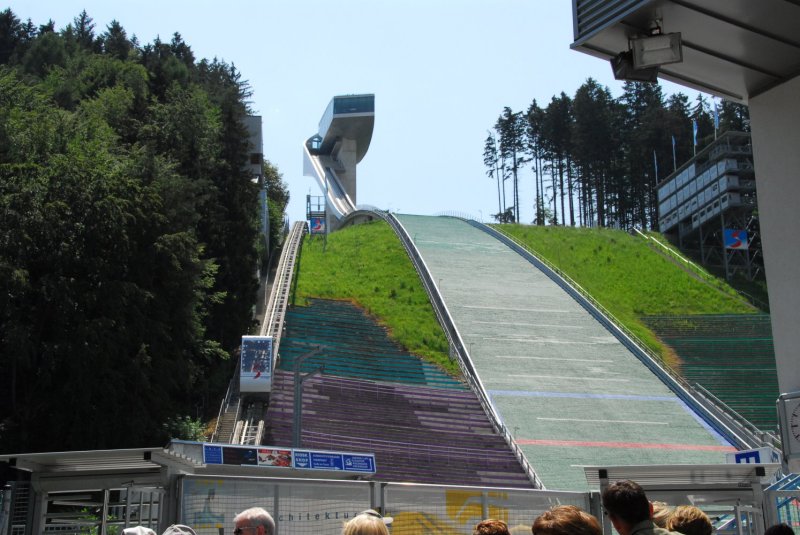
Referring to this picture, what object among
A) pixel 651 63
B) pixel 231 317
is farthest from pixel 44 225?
pixel 651 63

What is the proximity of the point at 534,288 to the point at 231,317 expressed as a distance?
1724 centimetres

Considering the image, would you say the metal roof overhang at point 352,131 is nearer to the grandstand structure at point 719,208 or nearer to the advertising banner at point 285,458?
the grandstand structure at point 719,208

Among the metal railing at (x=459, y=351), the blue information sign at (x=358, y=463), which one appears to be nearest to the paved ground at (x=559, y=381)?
the metal railing at (x=459, y=351)

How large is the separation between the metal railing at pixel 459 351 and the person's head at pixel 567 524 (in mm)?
23523

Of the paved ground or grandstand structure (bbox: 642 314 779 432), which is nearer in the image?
the paved ground

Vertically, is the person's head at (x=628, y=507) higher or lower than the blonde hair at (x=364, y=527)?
higher

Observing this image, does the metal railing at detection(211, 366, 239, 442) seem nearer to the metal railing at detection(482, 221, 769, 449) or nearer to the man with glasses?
the metal railing at detection(482, 221, 769, 449)

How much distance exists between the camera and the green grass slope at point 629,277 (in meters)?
51.1

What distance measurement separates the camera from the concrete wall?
32.2 ft

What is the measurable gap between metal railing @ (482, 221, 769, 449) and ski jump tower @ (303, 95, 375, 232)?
3577 cm

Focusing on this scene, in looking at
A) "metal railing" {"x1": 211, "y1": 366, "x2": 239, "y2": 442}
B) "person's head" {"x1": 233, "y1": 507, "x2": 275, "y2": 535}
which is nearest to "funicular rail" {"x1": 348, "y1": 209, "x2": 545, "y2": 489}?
"metal railing" {"x1": 211, "y1": 366, "x2": 239, "y2": 442}

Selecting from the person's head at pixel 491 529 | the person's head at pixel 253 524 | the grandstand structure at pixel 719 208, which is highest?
the grandstand structure at pixel 719 208

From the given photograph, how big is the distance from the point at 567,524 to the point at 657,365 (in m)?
37.7

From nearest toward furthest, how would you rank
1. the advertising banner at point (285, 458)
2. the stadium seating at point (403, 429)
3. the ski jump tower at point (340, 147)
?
the advertising banner at point (285, 458), the stadium seating at point (403, 429), the ski jump tower at point (340, 147)
